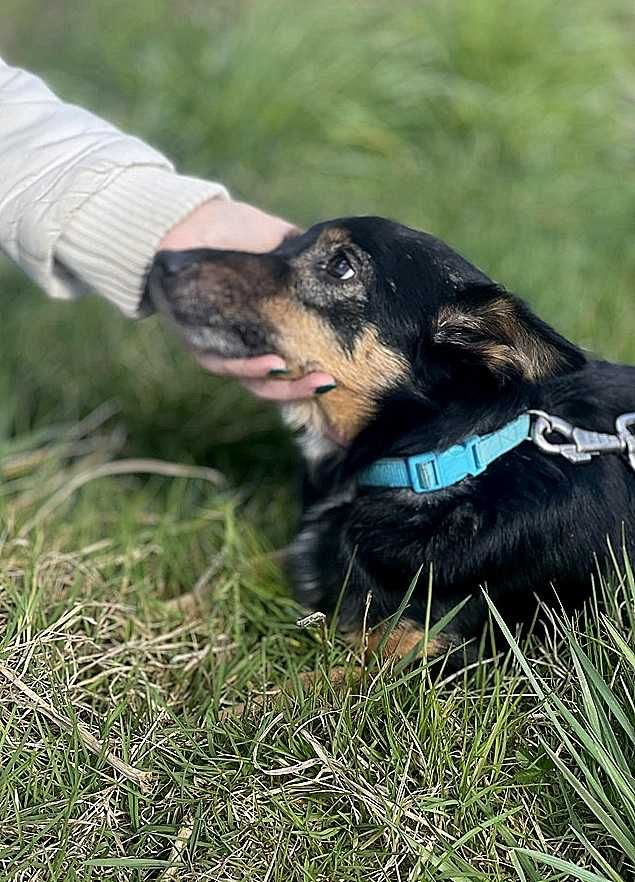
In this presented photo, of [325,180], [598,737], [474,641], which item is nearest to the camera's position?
[598,737]

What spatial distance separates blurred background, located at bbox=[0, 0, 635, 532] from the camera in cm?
461

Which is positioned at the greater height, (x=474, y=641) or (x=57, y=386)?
(x=474, y=641)

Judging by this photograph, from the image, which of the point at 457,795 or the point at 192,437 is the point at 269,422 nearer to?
the point at 192,437

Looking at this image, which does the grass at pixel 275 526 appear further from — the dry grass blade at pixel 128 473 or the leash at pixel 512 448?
the leash at pixel 512 448

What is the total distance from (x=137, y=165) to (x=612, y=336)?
1934 millimetres

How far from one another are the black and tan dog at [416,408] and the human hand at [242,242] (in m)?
0.04

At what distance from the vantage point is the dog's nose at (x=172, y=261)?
2.97 metres

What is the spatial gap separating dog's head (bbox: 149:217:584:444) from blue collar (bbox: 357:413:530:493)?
137 mm

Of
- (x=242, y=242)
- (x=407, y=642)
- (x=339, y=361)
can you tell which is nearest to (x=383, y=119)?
(x=242, y=242)

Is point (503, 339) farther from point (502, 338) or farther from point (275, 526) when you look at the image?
point (275, 526)

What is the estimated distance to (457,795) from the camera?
2.16 meters

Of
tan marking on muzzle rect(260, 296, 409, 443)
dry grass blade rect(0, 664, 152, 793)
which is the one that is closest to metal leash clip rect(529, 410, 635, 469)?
tan marking on muzzle rect(260, 296, 409, 443)

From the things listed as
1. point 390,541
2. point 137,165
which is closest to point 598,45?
point 137,165

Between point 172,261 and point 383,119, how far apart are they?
3273 millimetres
